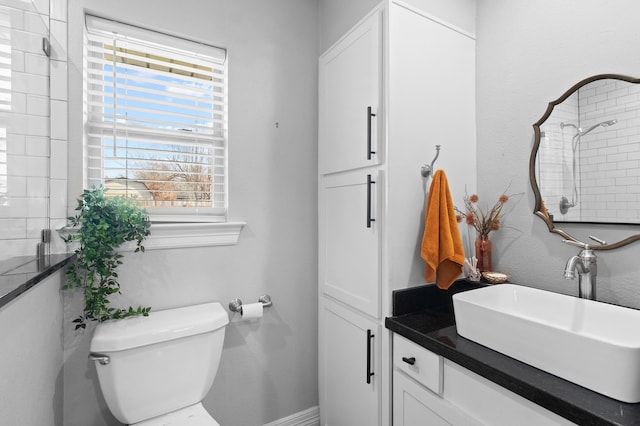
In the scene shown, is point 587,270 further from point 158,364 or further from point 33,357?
point 33,357

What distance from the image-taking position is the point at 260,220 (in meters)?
1.68

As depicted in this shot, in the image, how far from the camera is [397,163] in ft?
4.26

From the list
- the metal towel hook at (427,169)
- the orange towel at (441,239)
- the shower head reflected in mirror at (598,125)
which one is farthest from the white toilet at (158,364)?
the shower head reflected in mirror at (598,125)

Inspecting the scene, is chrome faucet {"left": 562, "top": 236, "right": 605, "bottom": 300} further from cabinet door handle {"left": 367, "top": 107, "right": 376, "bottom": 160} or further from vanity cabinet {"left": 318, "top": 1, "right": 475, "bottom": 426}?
cabinet door handle {"left": 367, "top": 107, "right": 376, "bottom": 160}

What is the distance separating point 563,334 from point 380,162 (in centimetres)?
82

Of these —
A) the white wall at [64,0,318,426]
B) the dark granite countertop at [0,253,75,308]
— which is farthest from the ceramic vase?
the dark granite countertop at [0,253,75,308]

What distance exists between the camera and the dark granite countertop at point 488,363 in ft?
2.31

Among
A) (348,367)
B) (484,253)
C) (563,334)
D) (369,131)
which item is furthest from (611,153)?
(348,367)

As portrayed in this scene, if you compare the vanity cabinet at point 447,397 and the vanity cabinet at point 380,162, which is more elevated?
the vanity cabinet at point 380,162

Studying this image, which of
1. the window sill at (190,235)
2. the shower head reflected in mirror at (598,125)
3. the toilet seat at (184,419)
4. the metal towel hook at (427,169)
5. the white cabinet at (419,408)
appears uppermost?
the shower head reflected in mirror at (598,125)

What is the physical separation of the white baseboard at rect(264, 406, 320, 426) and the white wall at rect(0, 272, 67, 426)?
1.01 meters

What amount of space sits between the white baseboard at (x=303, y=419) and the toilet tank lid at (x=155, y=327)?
0.81 m

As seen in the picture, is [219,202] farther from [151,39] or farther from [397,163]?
[397,163]

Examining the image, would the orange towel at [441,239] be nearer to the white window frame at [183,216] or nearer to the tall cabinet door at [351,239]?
the tall cabinet door at [351,239]
